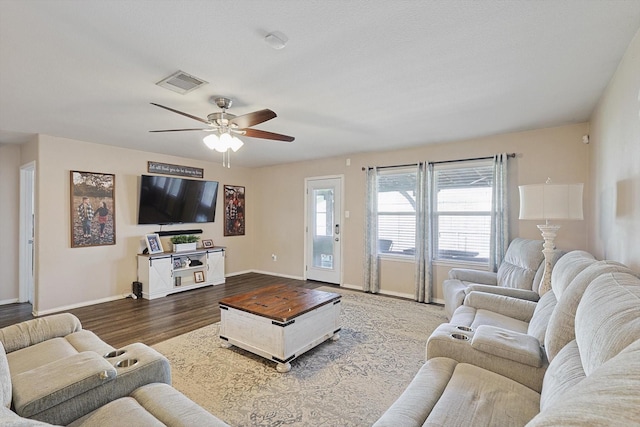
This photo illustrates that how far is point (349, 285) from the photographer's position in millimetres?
5410

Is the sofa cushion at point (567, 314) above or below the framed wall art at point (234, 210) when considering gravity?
below

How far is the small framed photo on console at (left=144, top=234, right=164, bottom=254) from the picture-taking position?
4978 millimetres

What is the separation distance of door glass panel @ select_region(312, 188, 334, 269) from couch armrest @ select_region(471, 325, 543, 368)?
4051 millimetres

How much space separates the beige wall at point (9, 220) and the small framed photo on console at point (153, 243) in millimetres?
1834

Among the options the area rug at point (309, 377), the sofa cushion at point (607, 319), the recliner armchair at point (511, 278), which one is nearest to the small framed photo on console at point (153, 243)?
the area rug at point (309, 377)

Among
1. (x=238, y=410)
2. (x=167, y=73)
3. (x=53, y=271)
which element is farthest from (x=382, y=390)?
(x=53, y=271)

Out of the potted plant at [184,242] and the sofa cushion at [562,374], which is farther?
the potted plant at [184,242]

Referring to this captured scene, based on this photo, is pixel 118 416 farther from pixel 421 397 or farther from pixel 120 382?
pixel 421 397

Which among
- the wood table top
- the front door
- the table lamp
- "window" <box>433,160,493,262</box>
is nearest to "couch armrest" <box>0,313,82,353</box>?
the wood table top

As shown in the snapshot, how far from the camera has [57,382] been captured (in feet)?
4.26

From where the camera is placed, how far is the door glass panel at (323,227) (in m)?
5.72

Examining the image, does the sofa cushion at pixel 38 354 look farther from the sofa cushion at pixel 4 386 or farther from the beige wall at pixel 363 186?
the beige wall at pixel 363 186

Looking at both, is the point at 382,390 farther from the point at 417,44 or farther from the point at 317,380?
the point at 417,44

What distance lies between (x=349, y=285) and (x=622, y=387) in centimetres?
493
